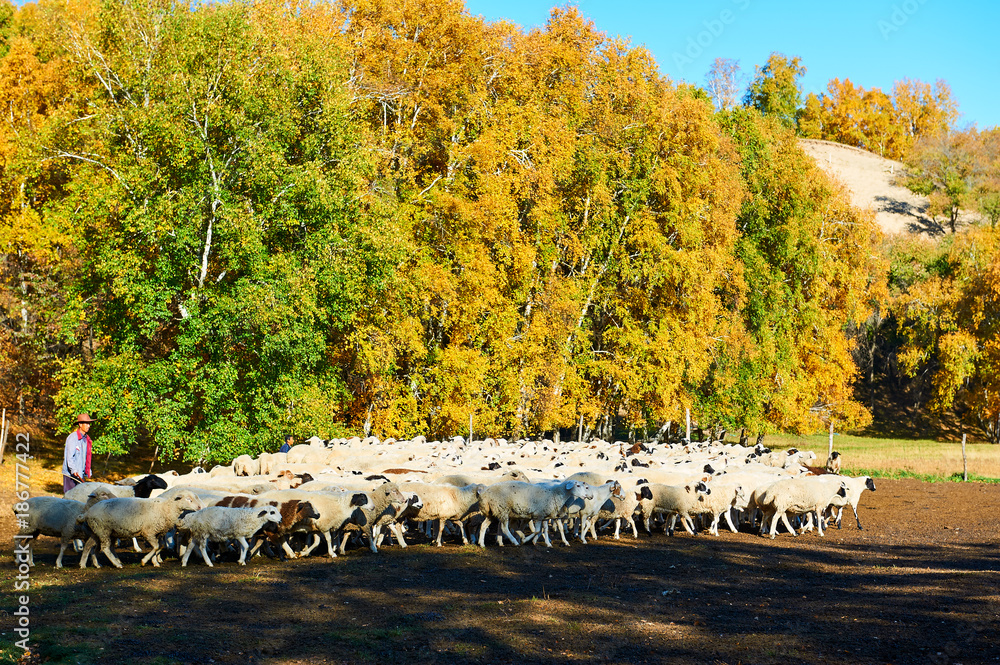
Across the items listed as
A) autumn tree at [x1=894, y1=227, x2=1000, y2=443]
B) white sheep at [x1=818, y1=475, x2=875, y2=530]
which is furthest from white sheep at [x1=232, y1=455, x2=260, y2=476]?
autumn tree at [x1=894, y1=227, x2=1000, y2=443]

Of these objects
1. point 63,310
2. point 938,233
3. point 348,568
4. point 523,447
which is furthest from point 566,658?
point 938,233

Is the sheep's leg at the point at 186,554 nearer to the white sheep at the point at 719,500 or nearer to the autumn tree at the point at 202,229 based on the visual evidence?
the autumn tree at the point at 202,229

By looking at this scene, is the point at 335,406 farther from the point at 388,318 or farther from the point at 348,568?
the point at 348,568

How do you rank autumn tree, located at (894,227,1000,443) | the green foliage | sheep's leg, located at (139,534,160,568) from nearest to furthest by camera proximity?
sheep's leg, located at (139,534,160,568) < the green foliage < autumn tree, located at (894,227,1000,443)

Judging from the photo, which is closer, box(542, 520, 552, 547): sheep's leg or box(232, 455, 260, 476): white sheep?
box(542, 520, 552, 547): sheep's leg

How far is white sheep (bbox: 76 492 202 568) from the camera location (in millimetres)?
13664

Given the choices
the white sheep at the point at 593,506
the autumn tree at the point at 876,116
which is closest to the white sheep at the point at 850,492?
the white sheep at the point at 593,506

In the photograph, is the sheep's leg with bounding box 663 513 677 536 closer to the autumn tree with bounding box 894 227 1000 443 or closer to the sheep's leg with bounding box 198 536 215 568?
the sheep's leg with bounding box 198 536 215 568

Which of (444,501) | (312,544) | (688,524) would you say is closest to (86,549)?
(312,544)

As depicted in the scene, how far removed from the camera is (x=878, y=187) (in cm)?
9312

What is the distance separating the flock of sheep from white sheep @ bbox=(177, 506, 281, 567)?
16 millimetres

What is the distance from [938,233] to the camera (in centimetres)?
8456

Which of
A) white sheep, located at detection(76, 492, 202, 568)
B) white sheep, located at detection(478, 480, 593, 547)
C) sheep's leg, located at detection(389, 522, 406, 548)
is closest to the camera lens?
white sheep, located at detection(76, 492, 202, 568)

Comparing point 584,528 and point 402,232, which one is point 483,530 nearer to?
point 584,528
